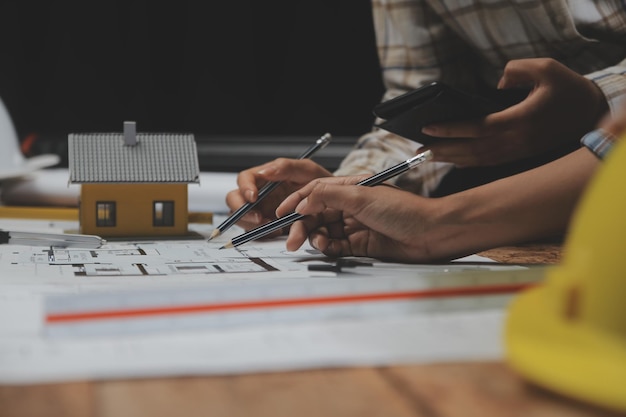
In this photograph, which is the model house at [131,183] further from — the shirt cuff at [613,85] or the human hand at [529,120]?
the shirt cuff at [613,85]

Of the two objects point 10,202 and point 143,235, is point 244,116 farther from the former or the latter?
point 143,235

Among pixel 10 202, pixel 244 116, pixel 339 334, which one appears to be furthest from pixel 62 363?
pixel 244 116

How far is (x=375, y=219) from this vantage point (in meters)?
0.70

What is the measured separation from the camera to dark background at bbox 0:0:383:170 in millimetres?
1952

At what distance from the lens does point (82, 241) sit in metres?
0.81

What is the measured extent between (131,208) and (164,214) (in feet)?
0.14

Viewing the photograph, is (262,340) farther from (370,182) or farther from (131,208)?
(131,208)

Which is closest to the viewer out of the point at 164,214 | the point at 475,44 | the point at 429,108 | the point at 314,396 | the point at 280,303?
the point at 314,396

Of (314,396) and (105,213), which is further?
(105,213)

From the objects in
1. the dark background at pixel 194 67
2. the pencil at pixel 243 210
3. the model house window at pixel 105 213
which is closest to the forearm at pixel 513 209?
the pencil at pixel 243 210

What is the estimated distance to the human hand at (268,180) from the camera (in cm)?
94

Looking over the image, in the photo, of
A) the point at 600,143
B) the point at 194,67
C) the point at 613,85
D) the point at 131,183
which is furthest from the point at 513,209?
the point at 194,67

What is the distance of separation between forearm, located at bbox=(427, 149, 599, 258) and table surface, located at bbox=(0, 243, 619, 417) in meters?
0.33

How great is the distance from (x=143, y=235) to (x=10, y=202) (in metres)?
0.44
